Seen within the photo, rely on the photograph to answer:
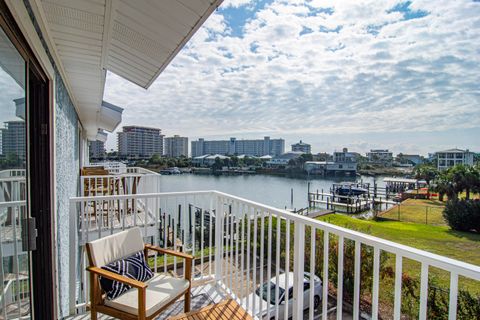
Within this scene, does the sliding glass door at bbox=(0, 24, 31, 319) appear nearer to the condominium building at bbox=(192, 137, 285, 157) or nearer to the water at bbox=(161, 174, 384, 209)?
the water at bbox=(161, 174, 384, 209)

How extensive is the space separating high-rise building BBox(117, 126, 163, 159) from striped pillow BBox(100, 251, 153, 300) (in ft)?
78.3

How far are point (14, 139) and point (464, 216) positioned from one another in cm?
3318

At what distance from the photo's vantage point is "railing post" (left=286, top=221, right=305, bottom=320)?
6.66ft

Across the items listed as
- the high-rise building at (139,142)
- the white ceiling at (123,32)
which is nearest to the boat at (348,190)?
the high-rise building at (139,142)

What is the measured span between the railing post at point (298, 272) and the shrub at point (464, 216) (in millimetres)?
31080

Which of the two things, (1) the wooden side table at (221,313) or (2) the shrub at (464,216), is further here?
(2) the shrub at (464,216)

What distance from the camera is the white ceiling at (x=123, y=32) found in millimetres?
1603

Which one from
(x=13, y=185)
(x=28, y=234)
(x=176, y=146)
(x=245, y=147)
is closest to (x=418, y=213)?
(x=176, y=146)

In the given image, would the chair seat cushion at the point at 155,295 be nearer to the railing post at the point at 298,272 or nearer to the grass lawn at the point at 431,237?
the railing post at the point at 298,272

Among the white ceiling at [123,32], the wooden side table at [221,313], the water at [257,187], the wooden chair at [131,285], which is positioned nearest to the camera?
the white ceiling at [123,32]

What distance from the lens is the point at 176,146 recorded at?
3822cm

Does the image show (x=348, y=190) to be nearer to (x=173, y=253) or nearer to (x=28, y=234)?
(x=173, y=253)

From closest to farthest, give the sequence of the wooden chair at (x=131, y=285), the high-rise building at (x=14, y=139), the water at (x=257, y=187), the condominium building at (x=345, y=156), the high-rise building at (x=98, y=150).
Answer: the high-rise building at (x=14, y=139) < the wooden chair at (x=131, y=285) < the high-rise building at (x=98, y=150) < the water at (x=257, y=187) < the condominium building at (x=345, y=156)

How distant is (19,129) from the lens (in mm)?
1619
